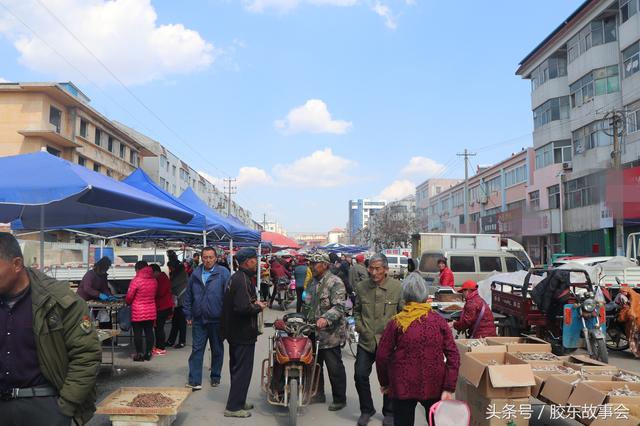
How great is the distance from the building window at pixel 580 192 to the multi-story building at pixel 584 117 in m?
0.06

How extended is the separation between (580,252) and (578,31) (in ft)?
44.6

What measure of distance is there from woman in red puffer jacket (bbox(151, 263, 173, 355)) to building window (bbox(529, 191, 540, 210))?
109 feet

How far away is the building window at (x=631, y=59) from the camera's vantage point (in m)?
25.6

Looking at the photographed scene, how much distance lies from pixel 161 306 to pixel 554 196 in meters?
32.0

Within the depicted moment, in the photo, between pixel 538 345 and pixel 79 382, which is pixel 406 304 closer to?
pixel 79 382

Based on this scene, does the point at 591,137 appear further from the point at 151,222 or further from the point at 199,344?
the point at 199,344

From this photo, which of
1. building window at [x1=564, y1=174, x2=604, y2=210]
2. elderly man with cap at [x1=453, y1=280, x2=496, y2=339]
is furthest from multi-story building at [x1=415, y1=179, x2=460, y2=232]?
elderly man with cap at [x1=453, y1=280, x2=496, y2=339]

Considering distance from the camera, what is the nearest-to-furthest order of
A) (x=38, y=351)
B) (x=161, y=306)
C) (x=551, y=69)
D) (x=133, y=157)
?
(x=38, y=351) < (x=161, y=306) < (x=551, y=69) < (x=133, y=157)

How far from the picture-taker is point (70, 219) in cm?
862

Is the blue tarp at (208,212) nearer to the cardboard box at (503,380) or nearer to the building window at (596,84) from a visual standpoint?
the cardboard box at (503,380)

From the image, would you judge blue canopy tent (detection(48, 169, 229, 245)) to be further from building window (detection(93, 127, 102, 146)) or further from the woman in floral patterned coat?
building window (detection(93, 127, 102, 146))

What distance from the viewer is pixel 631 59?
26.2 meters

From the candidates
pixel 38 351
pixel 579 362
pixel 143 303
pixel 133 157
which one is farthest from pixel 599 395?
pixel 133 157

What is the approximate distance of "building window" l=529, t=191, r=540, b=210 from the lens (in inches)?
1458
